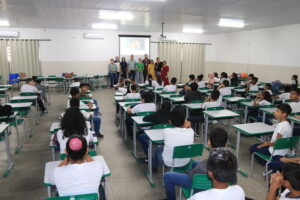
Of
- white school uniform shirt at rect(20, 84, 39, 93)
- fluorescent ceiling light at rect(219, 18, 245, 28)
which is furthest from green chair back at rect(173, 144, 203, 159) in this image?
fluorescent ceiling light at rect(219, 18, 245, 28)

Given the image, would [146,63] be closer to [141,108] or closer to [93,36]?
[93,36]

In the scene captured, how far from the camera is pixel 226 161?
1.65 m

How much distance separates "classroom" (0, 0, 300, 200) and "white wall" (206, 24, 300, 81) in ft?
0.17

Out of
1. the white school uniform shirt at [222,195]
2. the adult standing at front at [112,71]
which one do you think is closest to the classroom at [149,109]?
the white school uniform shirt at [222,195]

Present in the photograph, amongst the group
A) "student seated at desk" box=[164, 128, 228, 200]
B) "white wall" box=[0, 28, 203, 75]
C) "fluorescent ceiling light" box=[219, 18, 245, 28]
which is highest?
"fluorescent ceiling light" box=[219, 18, 245, 28]

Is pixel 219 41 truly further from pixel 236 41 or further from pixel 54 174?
pixel 54 174

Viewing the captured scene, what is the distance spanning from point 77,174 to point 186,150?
1.38 m

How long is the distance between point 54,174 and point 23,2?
5.64 metres

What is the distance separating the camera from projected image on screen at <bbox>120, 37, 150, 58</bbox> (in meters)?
13.5

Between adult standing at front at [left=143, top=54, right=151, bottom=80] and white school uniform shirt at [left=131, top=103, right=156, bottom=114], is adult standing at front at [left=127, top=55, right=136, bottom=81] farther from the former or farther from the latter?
white school uniform shirt at [left=131, top=103, right=156, bottom=114]

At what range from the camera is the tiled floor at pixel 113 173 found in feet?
10.9

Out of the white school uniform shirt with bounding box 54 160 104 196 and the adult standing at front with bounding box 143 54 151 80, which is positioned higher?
the adult standing at front with bounding box 143 54 151 80

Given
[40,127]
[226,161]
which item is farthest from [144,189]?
[40,127]

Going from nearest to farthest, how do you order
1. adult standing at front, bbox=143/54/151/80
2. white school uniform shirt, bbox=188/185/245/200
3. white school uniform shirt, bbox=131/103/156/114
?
white school uniform shirt, bbox=188/185/245/200 → white school uniform shirt, bbox=131/103/156/114 → adult standing at front, bbox=143/54/151/80
